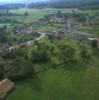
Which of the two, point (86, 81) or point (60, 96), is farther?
point (86, 81)

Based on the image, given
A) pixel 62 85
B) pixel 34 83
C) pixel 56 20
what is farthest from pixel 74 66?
pixel 56 20

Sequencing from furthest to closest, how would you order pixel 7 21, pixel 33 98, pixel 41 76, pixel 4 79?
pixel 7 21 < pixel 41 76 < pixel 4 79 < pixel 33 98

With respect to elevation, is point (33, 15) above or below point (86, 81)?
below

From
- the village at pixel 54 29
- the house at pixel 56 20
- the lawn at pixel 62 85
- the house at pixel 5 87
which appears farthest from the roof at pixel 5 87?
the house at pixel 56 20

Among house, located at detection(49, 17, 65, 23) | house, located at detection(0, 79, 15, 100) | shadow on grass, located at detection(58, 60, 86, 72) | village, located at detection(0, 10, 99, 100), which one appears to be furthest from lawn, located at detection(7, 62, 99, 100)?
house, located at detection(49, 17, 65, 23)

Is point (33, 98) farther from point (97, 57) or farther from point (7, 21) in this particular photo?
point (7, 21)

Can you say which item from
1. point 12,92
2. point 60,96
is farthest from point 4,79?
point 60,96

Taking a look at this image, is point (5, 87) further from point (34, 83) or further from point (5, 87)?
point (34, 83)
